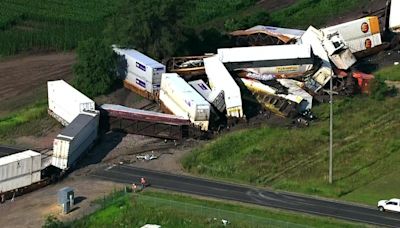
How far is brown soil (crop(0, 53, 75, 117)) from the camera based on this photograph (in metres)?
86.7

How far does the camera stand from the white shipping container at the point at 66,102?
3007 inches

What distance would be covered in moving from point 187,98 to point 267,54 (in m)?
12.1

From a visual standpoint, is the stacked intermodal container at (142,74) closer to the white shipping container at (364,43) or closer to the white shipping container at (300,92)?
the white shipping container at (300,92)

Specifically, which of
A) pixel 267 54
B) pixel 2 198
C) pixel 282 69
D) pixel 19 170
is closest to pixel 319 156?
pixel 282 69

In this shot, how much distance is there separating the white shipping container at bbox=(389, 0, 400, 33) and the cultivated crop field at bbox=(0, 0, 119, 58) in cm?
3093

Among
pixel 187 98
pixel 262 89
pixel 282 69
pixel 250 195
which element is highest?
pixel 282 69

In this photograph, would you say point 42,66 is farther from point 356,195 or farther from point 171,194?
point 356,195

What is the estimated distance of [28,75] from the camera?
92875mm

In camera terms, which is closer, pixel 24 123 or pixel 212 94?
pixel 24 123

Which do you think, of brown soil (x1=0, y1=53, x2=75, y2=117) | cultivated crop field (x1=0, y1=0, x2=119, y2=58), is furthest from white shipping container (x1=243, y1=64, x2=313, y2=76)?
cultivated crop field (x1=0, y1=0, x2=119, y2=58)

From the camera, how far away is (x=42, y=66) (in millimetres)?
95125

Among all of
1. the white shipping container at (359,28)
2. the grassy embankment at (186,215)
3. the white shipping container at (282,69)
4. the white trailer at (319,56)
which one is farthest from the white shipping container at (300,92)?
the grassy embankment at (186,215)

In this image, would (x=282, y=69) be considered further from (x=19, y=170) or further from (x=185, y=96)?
(x=19, y=170)

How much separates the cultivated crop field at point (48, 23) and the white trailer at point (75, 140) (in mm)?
26863
